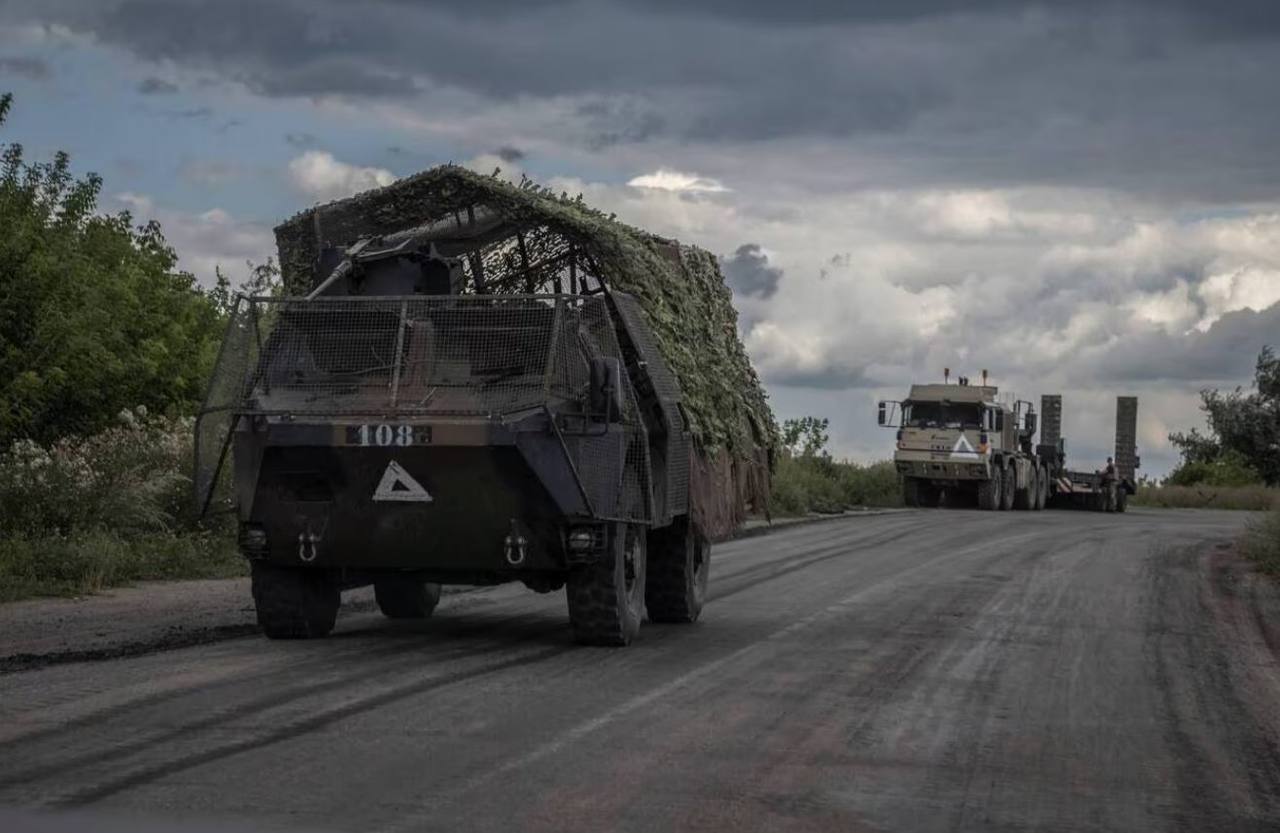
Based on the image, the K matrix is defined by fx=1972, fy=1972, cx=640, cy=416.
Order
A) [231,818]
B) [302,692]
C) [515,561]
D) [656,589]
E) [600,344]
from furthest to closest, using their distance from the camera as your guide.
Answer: [656,589], [600,344], [515,561], [302,692], [231,818]

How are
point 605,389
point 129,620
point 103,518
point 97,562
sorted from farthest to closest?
1. point 103,518
2. point 97,562
3. point 129,620
4. point 605,389

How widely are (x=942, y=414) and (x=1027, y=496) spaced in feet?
15.5

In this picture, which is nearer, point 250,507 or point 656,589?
point 250,507

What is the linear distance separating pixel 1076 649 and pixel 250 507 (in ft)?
20.7

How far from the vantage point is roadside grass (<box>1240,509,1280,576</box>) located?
85.2ft

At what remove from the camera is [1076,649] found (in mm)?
15039

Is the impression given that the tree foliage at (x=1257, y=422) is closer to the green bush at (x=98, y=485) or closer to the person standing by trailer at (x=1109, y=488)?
the person standing by trailer at (x=1109, y=488)

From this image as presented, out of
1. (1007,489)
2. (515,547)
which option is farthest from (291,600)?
(1007,489)

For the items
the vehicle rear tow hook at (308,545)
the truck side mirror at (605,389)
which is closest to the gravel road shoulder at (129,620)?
the vehicle rear tow hook at (308,545)

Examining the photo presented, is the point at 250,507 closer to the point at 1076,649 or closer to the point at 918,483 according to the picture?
the point at 1076,649

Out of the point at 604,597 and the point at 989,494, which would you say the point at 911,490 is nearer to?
the point at 989,494

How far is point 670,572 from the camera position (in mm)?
16234

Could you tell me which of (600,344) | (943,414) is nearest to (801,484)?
(943,414)

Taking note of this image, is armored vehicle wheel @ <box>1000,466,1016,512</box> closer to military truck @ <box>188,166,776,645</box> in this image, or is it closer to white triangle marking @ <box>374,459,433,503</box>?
military truck @ <box>188,166,776,645</box>
